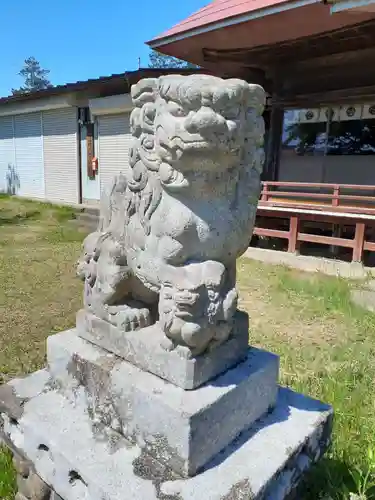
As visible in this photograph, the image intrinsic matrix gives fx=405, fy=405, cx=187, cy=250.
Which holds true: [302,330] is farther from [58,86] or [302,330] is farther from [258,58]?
[58,86]

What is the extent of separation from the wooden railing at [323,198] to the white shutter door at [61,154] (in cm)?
641

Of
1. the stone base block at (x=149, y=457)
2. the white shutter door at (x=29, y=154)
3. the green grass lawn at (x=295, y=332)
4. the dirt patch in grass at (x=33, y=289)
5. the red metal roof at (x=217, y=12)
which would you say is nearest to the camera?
the stone base block at (x=149, y=457)

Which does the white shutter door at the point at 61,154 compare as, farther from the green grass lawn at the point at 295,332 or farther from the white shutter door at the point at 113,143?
the green grass lawn at the point at 295,332

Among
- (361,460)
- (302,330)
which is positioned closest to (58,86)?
(302,330)

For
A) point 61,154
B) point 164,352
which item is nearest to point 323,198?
point 164,352

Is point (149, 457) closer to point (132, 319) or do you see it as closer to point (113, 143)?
point (132, 319)

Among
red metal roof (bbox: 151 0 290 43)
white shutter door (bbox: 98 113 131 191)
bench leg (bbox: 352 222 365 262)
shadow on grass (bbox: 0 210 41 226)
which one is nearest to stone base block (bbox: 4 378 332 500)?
bench leg (bbox: 352 222 365 262)

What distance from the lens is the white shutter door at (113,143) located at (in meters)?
10.5

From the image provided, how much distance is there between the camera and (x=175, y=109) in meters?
1.30

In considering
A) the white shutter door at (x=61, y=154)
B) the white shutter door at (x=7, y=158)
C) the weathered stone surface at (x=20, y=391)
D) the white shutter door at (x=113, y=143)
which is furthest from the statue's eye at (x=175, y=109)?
the white shutter door at (x=7, y=158)

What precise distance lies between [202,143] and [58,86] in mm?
11140

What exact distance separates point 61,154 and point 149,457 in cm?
1224

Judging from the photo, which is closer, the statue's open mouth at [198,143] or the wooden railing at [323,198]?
the statue's open mouth at [198,143]

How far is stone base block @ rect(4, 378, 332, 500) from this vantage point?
136cm
